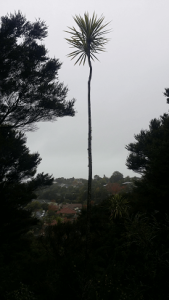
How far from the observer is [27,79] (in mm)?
10602

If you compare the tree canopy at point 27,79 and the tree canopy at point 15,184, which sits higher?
the tree canopy at point 27,79

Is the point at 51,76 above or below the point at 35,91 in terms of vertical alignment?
above

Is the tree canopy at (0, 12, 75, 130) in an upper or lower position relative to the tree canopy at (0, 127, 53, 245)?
upper

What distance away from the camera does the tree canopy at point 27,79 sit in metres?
9.80

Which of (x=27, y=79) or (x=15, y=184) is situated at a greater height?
(x=27, y=79)

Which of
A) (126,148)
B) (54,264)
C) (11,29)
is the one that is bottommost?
(54,264)

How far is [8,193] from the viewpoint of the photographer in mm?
10266

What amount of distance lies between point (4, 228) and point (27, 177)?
506 centimetres

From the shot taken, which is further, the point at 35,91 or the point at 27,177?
the point at 27,177

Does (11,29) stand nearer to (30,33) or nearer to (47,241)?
(30,33)

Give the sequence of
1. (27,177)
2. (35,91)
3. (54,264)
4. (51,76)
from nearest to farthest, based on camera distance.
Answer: (54,264) → (35,91) → (51,76) → (27,177)

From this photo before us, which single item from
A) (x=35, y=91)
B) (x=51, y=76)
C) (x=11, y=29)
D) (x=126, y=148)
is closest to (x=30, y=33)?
(x=11, y=29)

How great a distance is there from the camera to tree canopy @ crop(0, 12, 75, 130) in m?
9.80

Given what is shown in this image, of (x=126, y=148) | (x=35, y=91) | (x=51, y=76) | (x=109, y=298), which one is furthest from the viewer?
(x=126, y=148)
